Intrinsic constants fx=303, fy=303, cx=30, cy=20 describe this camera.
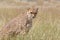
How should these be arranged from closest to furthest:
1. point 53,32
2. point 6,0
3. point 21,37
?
point 21,37, point 53,32, point 6,0

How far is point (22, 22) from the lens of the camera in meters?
5.98

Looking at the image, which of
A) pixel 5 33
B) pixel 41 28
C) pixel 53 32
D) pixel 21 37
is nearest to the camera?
pixel 21 37

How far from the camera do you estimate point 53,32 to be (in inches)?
246

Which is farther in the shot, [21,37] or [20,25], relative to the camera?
[20,25]

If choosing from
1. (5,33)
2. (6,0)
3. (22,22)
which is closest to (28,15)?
(22,22)

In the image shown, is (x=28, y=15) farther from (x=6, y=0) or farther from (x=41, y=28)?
(x=6, y=0)

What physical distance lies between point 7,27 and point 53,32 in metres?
0.98

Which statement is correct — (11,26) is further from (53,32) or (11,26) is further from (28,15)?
(53,32)

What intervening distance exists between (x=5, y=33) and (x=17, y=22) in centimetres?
36

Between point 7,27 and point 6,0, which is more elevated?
point 7,27

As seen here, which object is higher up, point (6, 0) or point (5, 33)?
point (5, 33)

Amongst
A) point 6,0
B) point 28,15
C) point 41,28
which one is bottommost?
point 6,0

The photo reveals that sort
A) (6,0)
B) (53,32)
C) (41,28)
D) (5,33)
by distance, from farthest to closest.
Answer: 1. (6,0)
2. (41,28)
3. (53,32)
4. (5,33)

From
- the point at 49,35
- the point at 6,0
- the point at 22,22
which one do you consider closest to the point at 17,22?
the point at 22,22
